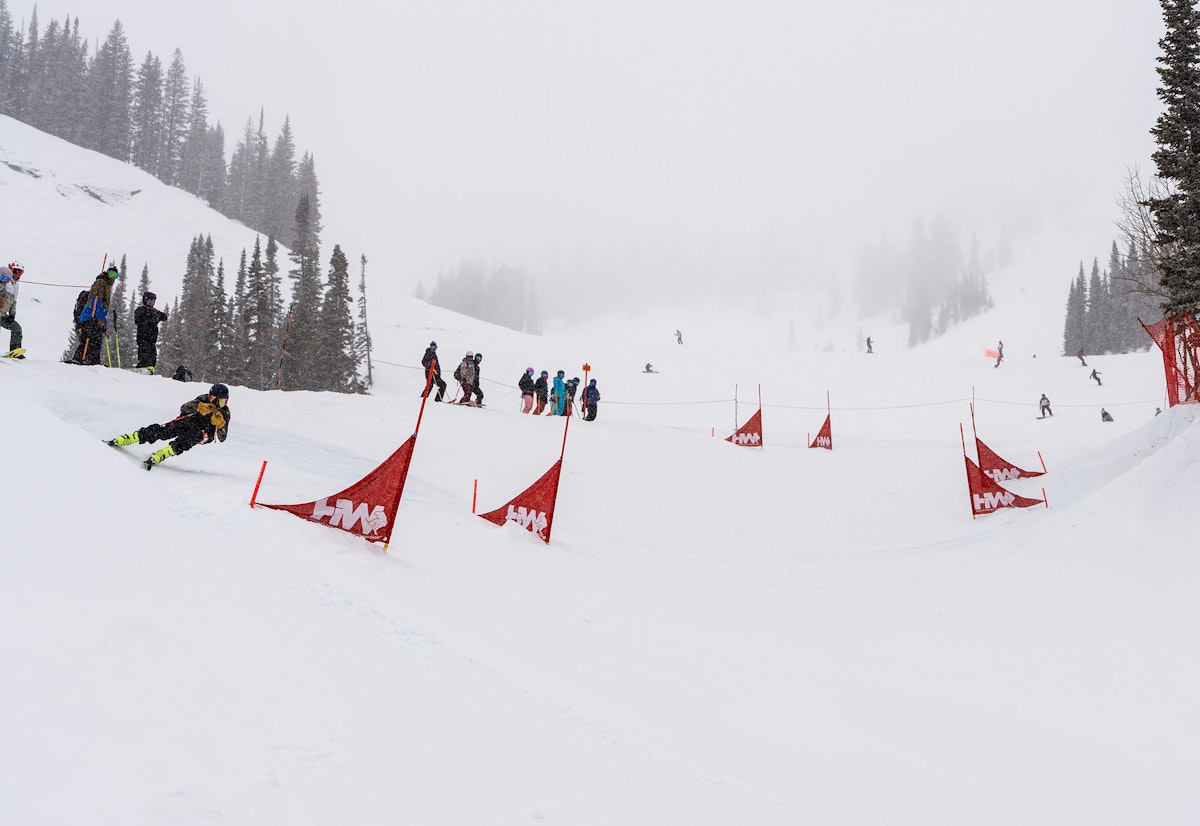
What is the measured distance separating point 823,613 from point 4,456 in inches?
370

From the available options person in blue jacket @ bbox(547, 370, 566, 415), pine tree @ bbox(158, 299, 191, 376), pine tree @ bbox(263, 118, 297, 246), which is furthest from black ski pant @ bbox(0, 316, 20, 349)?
pine tree @ bbox(263, 118, 297, 246)

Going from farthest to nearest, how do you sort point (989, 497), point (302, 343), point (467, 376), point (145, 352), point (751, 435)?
1. point (302, 343)
2. point (751, 435)
3. point (467, 376)
4. point (989, 497)
5. point (145, 352)

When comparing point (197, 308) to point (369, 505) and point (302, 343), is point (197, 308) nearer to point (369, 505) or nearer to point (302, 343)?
point (302, 343)

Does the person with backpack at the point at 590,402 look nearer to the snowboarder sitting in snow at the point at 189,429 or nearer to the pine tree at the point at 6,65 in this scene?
the snowboarder sitting in snow at the point at 189,429

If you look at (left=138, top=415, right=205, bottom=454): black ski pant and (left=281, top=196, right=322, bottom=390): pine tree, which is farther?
(left=281, top=196, right=322, bottom=390): pine tree

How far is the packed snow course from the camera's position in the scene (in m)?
3.14

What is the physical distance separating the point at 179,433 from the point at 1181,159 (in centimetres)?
1850

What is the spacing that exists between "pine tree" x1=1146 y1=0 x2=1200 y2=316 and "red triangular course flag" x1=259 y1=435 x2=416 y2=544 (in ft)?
49.6

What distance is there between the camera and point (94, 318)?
11.8m

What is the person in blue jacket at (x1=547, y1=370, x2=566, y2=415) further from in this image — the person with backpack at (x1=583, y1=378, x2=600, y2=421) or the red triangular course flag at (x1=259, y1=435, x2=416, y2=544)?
the red triangular course flag at (x1=259, y1=435, x2=416, y2=544)

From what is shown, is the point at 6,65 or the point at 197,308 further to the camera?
the point at 6,65

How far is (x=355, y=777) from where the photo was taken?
317 cm

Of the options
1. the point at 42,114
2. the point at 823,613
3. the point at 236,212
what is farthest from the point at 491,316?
the point at 823,613

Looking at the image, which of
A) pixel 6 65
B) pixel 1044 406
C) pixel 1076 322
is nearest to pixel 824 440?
pixel 1044 406
